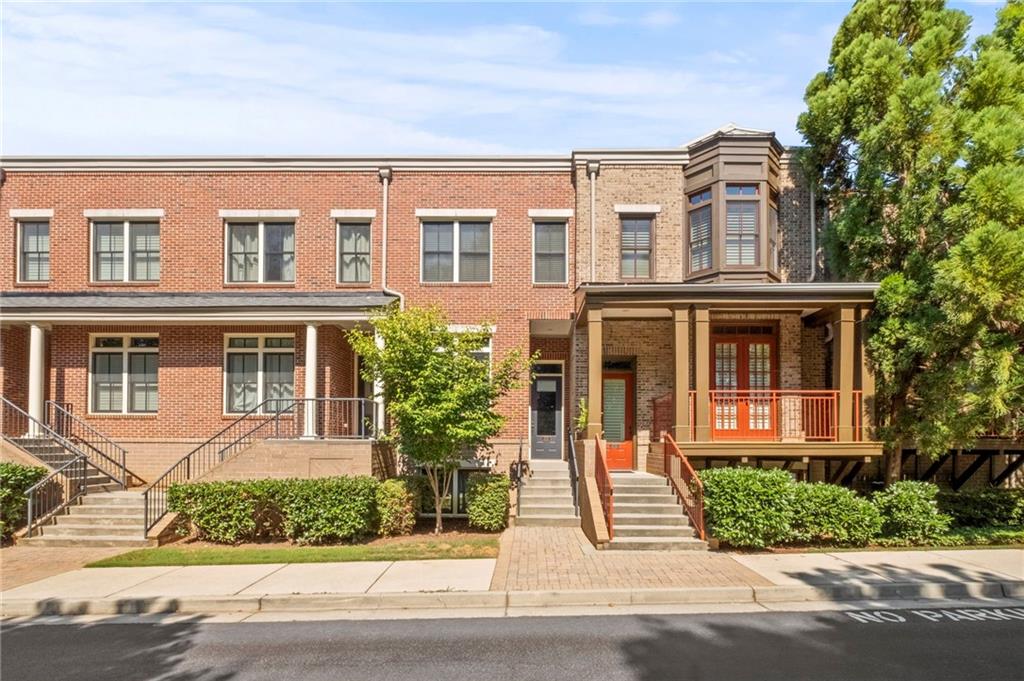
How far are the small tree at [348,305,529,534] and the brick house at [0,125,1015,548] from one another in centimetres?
237

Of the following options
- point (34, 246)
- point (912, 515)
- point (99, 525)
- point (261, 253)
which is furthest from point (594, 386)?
point (34, 246)

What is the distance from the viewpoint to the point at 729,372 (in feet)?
54.1

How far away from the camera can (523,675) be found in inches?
241

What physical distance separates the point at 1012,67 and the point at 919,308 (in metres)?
4.72

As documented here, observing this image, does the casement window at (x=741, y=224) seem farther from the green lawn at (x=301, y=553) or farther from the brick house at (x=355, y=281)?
the green lawn at (x=301, y=553)

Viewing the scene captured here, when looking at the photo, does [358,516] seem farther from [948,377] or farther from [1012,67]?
[1012,67]

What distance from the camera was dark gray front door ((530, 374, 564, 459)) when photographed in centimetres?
1750

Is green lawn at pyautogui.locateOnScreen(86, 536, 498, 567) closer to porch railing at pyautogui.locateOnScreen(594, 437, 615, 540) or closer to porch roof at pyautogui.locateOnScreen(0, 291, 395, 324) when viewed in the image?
porch railing at pyautogui.locateOnScreen(594, 437, 615, 540)

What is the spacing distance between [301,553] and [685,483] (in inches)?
278

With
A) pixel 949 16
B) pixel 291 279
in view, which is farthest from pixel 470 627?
pixel 949 16

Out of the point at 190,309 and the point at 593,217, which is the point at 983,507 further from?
the point at 190,309

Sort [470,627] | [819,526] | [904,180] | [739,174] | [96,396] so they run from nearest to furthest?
[470,627]
[819,526]
[904,180]
[739,174]
[96,396]

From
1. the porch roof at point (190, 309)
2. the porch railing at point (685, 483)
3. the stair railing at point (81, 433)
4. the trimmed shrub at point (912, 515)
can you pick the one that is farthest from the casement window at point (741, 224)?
the stair railing at point (81, 433)

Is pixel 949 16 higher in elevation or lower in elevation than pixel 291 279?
higher
